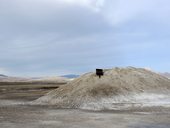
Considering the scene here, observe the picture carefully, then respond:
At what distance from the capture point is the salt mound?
104 feet

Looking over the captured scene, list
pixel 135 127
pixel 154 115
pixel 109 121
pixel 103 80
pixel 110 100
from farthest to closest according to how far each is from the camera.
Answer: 1. pixel 103 80
2. pixel 110 100
3. pixel 154 115
4. pixel 109 121
5. pixel 135 127

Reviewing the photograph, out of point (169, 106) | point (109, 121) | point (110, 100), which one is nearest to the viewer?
point (109, 121)

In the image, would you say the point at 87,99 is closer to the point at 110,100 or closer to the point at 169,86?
the point at 110,100

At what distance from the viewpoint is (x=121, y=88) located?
3425 centimetres

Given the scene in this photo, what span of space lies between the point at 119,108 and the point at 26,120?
32.4ft

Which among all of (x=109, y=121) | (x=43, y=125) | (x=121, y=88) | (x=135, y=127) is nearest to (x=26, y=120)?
(x=43, y=125)

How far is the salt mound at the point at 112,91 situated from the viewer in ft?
104

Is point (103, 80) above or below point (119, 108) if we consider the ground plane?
above

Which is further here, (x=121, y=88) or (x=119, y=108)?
(x=121, y=88)

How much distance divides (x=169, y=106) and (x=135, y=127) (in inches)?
433

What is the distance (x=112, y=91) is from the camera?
3372 centimetres

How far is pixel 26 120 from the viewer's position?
72.2 feet

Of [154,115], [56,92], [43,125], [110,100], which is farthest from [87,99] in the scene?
[43,125]

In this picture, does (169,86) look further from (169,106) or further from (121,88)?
(169,106)
